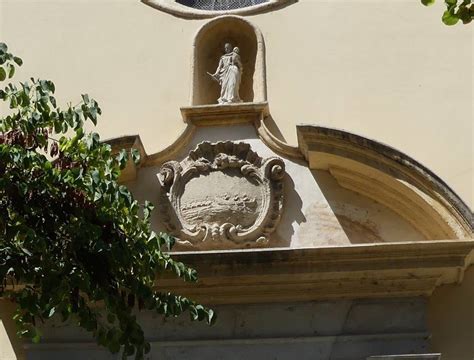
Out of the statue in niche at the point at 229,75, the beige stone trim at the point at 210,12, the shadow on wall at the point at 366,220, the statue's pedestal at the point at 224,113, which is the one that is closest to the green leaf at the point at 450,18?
the shadow on wall at the point at 366,220

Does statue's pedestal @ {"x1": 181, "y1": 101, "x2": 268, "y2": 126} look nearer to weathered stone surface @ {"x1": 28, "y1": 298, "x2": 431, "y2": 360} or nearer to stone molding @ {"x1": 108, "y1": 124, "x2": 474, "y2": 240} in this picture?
stone molding @ {"x1": 108, "y1": 124, "x2": 474, "y2": 240}

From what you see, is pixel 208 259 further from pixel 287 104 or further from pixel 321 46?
pixel 321 46

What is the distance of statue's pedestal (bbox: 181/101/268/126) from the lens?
6805 mm

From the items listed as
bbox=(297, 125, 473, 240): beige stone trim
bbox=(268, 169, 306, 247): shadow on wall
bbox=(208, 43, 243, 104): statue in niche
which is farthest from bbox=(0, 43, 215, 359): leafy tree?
bbox=(208, 43, 243, 104): statue in niche

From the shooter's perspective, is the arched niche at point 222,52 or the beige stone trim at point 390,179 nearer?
the beige stone trim at point 390,179

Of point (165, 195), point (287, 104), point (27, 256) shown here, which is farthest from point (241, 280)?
point (27, 256)

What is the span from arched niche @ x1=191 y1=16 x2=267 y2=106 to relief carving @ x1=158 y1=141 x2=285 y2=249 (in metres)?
0.61

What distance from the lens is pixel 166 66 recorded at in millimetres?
7316

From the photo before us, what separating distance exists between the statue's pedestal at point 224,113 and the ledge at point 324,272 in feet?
3.37

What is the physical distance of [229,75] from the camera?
23.1ft

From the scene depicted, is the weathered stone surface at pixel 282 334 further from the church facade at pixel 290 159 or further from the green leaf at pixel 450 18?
the green leaf at pixel 450 18

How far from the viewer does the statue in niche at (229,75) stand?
6.96 meters

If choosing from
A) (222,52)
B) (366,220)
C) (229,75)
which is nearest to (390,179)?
(366,220)

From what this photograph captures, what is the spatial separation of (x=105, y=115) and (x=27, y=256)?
265 cm
